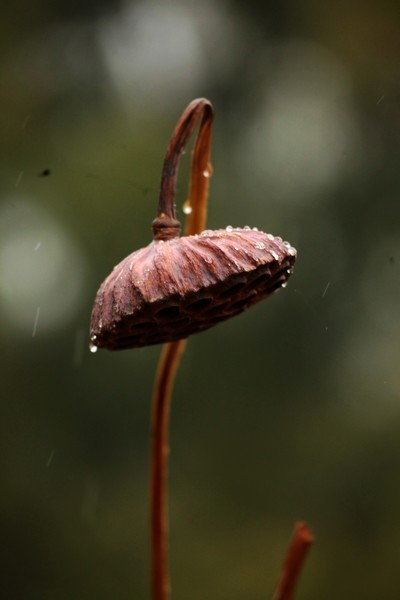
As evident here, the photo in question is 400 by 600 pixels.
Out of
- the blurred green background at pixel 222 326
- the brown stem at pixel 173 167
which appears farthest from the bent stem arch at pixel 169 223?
the blurred green background at pixel 222 326

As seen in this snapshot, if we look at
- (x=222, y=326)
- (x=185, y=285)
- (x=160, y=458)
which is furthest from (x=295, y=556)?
(x=222, y=326)

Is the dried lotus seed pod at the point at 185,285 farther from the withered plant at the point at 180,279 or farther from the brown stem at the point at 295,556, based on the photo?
the brown stem at the point at 295,556

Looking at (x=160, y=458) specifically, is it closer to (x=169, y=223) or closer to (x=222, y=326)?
(x=169, y=223)

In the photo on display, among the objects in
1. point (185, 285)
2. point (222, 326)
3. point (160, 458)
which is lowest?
point (222, 326)

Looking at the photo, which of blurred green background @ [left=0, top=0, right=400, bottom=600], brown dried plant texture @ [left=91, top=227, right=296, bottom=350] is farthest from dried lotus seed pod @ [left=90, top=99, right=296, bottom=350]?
blurred green background @ [left=0, top=0, right=400, bottom=600]

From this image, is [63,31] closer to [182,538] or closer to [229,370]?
[229,370]

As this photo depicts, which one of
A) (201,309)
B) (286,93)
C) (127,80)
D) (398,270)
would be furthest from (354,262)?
(201,309)

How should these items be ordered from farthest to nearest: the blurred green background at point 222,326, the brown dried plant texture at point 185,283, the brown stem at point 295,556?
the blurred green background at point 222,326 → the brown stem at point 295,556 → the brown dried plant texture at point 185,283
